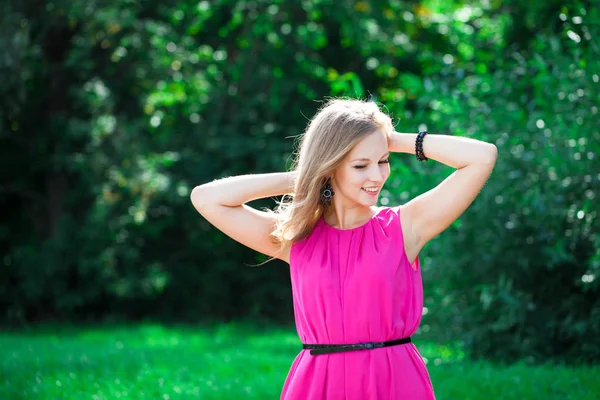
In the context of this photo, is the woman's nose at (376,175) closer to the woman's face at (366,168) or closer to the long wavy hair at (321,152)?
the woman's face at (366,168)

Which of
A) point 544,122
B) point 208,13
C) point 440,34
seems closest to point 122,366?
point 544,122

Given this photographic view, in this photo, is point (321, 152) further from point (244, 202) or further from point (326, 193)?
point (244, 202)

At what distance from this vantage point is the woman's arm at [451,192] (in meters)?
2.77

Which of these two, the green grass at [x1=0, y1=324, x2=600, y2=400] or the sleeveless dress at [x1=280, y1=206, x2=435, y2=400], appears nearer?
the sleeveless dress at [x1=280, y1=206, x2=435, y2=400]

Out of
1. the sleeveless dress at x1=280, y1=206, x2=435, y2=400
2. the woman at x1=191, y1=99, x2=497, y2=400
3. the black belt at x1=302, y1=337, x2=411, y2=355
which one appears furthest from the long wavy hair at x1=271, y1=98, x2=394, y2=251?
the black belt at x1=302, y1=337, x2=411, y2=355

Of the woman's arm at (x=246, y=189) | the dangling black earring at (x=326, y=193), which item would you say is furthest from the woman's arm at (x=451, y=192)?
the woman's arm at (x=246, y=189)

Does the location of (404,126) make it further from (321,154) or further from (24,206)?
(24,206)

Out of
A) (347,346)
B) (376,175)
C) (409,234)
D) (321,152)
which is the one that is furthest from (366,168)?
(347,346)

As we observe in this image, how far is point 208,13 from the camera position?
11922 mm

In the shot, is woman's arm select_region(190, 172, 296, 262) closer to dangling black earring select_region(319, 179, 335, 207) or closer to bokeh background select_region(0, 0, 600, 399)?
dangling black earring select_region(319, 179, 335, 207)

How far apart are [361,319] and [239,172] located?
30.4ft

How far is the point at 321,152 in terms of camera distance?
9.14 ft

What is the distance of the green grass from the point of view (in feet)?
17.6

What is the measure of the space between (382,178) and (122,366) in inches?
187
